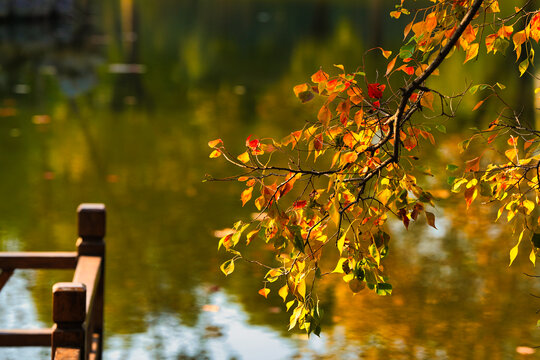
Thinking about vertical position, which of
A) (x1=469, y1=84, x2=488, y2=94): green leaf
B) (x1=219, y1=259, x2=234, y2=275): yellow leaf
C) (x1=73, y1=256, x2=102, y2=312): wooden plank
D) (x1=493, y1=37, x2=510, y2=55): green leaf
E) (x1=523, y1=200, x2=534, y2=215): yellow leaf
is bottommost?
(x1=73, y1=256, x2=102, y2=312): wooden plank

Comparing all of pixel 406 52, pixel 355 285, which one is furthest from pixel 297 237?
pixel 406 52

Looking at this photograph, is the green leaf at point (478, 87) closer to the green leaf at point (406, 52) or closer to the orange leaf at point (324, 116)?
the green leaf at point (406, 52)

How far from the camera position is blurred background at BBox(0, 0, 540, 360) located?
5.27 meters

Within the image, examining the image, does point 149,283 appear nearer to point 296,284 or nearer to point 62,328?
point 62,328

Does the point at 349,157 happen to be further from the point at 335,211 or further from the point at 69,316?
the point at 69,316

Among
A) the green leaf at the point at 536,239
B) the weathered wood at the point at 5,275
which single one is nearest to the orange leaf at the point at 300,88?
the green leaf at the point at 536,239

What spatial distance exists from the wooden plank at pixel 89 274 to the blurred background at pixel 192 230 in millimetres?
1123

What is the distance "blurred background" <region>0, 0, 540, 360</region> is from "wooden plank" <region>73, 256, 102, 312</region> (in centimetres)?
112

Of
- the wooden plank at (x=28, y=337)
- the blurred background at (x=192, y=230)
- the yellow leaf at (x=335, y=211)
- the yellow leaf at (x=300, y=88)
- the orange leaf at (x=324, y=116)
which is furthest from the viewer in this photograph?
the blurred background at (x=192, y=230)

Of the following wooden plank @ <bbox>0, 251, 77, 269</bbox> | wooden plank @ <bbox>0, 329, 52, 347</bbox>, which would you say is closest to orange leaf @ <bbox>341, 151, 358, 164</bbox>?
wooden plank @ <bbox>0, 329, 52, 347</bbox>

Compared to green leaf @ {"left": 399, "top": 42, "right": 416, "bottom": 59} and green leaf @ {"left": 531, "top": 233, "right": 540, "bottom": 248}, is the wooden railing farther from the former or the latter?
green leaf @ {"left": 531, "top": 233, "right": 540, "bottom": 248}

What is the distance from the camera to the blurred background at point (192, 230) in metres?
5.27

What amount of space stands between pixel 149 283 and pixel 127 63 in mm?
13625

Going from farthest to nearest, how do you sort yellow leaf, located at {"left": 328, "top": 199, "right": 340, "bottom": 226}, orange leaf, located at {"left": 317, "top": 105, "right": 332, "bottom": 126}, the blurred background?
the blurred background, orange leaf, located at {"left": 317, "top": 105, "right": 332, "bottom": 126}, yellow leaf, located at {"left": 328, "top": 199, "right": 340, "bottom": 226}
